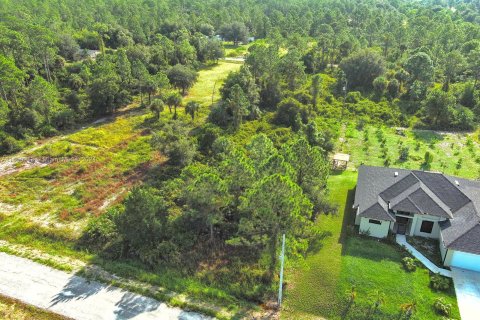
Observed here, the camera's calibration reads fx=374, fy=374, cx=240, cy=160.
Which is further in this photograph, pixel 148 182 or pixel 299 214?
pixel 148 182

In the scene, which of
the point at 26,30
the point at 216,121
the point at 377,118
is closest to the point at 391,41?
the point at 377,118

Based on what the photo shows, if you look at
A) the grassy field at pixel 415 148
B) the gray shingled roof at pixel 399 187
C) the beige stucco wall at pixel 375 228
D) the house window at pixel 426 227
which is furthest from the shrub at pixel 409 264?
the grassy field at pixel 415 148

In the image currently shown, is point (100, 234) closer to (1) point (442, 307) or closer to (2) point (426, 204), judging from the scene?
(1) point (442, 307)

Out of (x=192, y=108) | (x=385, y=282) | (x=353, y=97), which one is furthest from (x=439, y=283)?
(x=353, y=97)

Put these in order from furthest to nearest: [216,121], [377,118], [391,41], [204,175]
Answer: [391,41]
[377,118]
[216,121]
[204,175]

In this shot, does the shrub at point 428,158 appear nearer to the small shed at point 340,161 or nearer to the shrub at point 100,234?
the small shed at point 340,161

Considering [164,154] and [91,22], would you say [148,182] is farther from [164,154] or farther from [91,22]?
[91,22]
